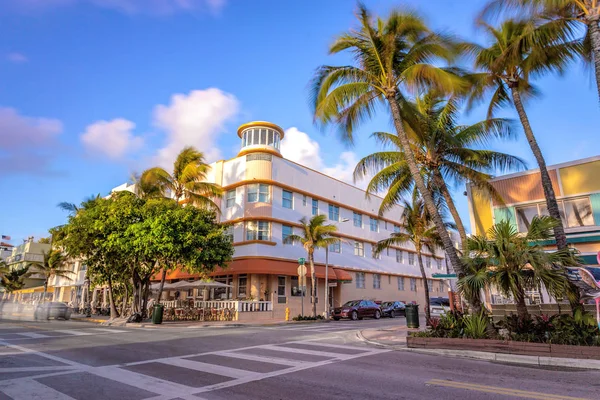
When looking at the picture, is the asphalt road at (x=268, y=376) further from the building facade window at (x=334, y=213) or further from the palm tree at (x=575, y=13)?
the building facade window at (x=334, y=213)

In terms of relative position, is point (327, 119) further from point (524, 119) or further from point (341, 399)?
point (341, 399)

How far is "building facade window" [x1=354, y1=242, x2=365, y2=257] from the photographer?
37.6 m

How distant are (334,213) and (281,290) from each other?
1014 cm

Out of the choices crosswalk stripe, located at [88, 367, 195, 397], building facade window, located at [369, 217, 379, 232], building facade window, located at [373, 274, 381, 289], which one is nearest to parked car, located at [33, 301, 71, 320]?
crosswalk stripe, located at [88, 367, 195, 397]

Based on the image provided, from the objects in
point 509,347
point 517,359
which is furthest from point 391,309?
point 517,359

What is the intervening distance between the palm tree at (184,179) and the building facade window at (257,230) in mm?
3374

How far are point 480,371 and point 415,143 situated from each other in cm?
1055

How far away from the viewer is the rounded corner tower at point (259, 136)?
31.4 m

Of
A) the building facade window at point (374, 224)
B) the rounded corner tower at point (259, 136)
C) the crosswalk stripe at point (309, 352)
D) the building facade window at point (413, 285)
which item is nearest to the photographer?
the crosswalk stripe at point (309, 352)

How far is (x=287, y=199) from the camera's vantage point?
31312mm

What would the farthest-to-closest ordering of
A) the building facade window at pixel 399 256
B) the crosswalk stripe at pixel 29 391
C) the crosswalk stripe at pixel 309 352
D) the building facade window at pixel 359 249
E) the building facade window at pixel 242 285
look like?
the building facade window at pixel 399 256 → the building facade window at pixel 359 249 → the building facade window at pixel 242 285 → the crosswalk stripe at pixel 309 352 → the crosswalk stripe at pixel 29 391

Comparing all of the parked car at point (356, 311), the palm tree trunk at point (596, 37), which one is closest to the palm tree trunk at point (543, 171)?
the palm tree trunk at point (596, 37)

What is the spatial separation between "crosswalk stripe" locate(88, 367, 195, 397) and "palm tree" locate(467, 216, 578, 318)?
7548 mm

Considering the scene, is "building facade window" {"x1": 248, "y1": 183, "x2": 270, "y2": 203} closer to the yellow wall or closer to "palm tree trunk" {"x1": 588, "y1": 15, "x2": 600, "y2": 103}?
the yellow wall
